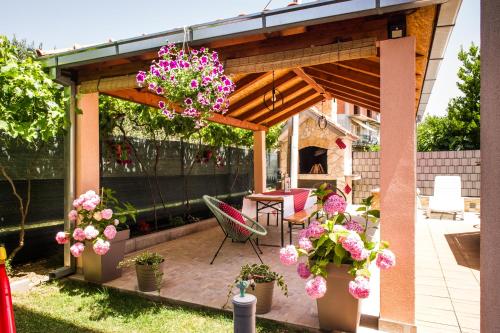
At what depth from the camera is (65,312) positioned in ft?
11.2

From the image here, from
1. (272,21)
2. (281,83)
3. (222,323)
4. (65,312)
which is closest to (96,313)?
(65,312)

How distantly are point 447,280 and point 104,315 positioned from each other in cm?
399

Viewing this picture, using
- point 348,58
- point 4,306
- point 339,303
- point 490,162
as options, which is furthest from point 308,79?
point 4,306

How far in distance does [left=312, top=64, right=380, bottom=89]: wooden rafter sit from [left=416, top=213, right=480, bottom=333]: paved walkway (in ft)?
9.27

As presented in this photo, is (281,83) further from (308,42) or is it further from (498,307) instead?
(498,307)

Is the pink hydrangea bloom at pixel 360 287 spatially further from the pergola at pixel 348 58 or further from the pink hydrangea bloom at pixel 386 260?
the pergola at pixel 348 58

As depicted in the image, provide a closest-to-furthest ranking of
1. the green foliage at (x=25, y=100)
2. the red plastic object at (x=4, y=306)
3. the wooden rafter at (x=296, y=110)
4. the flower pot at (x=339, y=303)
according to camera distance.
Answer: the red plastic object at (x=4, y=306)
the flower pot at (x=339, y=303)
the green foliage at (x=25, y=100)
the wooden rafter at (x=296, y=110)

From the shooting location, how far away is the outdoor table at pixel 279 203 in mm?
Result: 5918

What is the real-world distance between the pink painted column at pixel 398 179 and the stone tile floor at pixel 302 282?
0.31 m

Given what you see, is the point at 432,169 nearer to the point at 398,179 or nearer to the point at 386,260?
the point at 398,179

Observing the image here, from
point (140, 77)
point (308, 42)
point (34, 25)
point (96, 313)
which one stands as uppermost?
point (34, 25)

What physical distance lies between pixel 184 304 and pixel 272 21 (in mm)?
2946

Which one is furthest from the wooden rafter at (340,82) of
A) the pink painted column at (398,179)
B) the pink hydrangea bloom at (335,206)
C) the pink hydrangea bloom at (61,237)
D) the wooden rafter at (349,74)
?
the pink hydrangea bloom at (61,237)

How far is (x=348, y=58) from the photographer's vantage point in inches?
122
